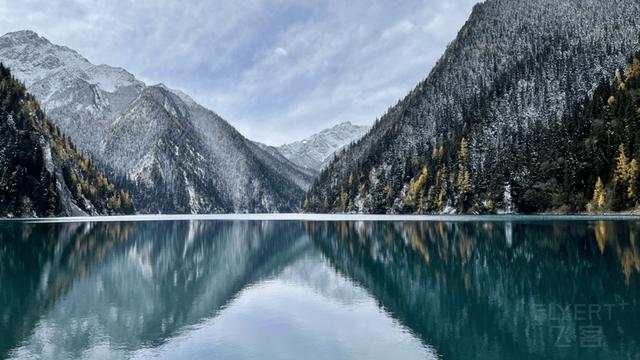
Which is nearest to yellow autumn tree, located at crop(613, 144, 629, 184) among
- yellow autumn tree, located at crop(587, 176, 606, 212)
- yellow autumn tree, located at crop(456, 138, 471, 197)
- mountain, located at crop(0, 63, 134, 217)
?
yellow autumn tree, located at crop(587, 176, 606, 212)

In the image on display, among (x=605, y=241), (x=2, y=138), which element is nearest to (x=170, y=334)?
(x=605, y=241)

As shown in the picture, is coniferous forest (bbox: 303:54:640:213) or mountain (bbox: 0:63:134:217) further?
mountain (bbox: 0:63:134:217)

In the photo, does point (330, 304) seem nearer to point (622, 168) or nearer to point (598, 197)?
point (622, 168)

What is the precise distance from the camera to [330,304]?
31891 millimetres

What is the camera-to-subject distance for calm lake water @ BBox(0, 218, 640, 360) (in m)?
A: 20.9

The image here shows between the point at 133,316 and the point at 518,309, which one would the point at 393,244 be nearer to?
the point at 518,309

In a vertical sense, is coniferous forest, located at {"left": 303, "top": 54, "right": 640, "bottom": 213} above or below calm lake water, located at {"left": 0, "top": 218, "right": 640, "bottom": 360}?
above

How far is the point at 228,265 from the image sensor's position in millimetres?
51062

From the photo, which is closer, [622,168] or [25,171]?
[622,168]

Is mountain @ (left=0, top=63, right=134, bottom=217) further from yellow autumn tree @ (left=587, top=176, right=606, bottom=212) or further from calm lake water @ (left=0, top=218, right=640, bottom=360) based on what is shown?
yellow autumn tree @ (left=587, top=176, right=606, bottom=212)

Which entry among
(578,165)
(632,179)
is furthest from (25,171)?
(632,179)

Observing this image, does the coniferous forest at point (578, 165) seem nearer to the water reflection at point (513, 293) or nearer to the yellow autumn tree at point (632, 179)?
the yellow autumn tree at point (632, 179)

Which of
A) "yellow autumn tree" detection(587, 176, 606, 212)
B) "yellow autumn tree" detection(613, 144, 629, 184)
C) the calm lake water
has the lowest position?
the calm lake water

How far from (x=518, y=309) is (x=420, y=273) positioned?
1468 centimetres
